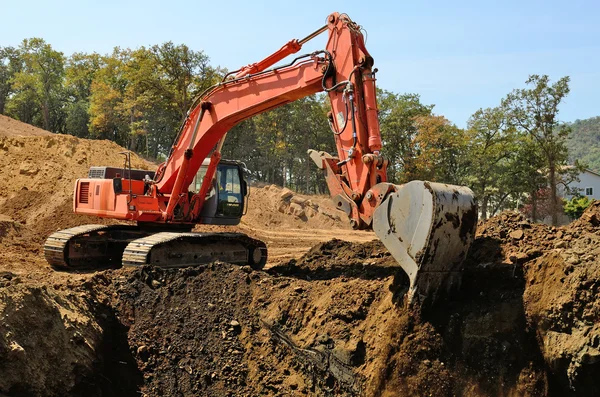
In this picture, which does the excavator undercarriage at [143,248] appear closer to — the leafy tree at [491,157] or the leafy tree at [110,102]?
the leafy tree at [491,157]

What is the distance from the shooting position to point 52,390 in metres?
5.22

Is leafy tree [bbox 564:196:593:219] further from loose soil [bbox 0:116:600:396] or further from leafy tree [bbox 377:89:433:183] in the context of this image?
loose soil [bbox 0:116:600:396]

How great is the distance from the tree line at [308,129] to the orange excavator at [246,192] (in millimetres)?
20250

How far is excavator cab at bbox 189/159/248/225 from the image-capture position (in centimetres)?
1073

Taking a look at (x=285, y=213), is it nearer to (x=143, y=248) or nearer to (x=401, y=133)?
(x=401, y=133)

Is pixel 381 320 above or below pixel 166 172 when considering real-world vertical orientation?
below

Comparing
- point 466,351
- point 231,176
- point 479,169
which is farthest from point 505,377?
point 479,169

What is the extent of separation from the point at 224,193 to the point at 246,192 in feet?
1.72

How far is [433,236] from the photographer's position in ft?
17.3

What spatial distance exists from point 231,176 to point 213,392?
5.91 m

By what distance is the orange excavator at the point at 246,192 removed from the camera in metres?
5.44

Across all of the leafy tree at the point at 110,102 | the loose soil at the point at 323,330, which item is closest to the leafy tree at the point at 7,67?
the leafy tree at the point at 110,102

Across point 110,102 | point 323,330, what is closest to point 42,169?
point 323,330

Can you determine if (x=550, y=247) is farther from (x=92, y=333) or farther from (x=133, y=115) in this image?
(x=133, y=115)
